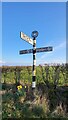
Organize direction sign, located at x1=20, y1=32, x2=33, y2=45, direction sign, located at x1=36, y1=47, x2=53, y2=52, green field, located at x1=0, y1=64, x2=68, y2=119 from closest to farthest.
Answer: green field, located at x1=0, y1=64, x2=68, y2=119
direction sign, located at x1=20, y1=32, x2=33, y2=45
direction sign, located at x1=36, y1=47, x2=53, y2=52

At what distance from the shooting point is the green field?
5.55 meters

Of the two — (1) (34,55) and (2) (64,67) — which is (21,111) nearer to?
(1) (34,55)

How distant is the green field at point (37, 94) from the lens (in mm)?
5551

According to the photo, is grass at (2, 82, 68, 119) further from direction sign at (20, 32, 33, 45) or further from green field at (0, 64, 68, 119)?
direction sign at (20, 32, 33, 45)

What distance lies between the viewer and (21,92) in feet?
21.8

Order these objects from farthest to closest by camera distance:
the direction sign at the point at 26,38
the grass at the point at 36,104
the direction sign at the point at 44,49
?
the direction sign at the point at 44,49, the direction sign at the point at 26,38, the grass at the point at 36,104

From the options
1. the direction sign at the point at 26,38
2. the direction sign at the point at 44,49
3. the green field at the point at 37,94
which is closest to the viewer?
the green field at the point at 37,94

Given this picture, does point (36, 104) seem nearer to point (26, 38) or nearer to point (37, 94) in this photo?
point (37, 94)

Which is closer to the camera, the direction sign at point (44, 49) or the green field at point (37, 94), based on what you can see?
the green field at point (37, 94)

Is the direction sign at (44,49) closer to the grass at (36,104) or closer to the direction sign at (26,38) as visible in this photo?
the direction sign at (26,38)

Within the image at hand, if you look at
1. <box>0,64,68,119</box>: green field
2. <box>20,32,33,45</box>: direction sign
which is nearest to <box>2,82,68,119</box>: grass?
<box>0,64,68,119</box>: green field

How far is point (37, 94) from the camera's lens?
21.8 feet

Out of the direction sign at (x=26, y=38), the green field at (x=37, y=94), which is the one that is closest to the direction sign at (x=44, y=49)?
the direction sign at (x=26, y=38)

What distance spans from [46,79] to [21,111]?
2.90 meters
